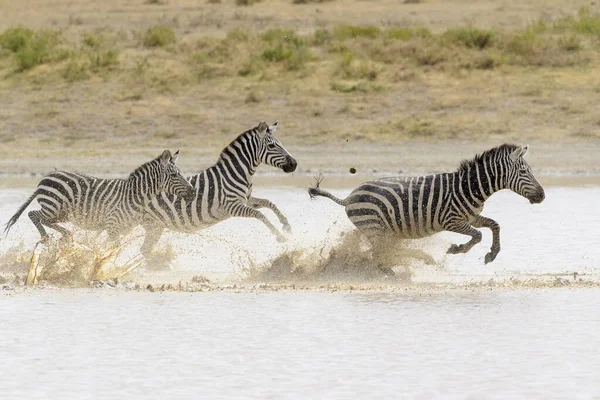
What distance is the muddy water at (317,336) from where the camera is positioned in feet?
24.0

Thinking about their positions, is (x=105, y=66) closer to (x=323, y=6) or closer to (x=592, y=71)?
(x=592, y=71)

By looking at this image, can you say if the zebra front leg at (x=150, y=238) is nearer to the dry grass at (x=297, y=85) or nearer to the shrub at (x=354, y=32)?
the dry grass at (x=297, y=85)

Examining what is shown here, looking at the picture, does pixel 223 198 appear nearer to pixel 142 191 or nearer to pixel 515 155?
pixel 142 191

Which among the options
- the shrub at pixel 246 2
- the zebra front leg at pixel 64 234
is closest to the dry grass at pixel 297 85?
the shrub at pixel 246 2

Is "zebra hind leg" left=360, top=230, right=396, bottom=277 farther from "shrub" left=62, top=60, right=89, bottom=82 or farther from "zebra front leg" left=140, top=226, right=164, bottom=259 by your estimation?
"shrub" left=62, top=60, right=89, bottom=82

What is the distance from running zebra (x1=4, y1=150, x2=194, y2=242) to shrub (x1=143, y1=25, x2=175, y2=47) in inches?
612

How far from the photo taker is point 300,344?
27.9 feet

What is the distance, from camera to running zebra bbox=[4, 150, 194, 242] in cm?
1143

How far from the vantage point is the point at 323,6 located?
34.9 metres

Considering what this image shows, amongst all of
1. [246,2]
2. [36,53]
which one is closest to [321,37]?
[36,53]

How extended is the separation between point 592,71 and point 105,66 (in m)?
8.76

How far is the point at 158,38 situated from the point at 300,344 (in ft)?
63.3

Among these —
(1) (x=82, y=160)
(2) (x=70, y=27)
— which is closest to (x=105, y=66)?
(1) (x=82, y=160)

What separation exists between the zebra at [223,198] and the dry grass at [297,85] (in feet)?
28.0
